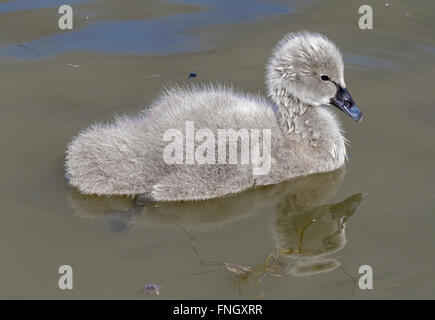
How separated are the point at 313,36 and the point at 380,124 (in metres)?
1.03

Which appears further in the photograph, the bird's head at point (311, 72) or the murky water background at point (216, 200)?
the bird's head at point (311, 72)

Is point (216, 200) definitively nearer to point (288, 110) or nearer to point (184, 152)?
point (184, 152)

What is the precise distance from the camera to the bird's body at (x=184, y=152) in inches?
208

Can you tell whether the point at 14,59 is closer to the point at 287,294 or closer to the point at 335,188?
the point at 335,188

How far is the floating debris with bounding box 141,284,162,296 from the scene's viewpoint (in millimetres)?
4535

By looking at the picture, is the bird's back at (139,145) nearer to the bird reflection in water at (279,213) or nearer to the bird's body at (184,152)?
the bird's body at (184,152)

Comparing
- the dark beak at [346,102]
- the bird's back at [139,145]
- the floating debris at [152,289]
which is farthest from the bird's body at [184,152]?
the floating debris at [152,289]

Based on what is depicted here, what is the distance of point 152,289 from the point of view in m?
4.54

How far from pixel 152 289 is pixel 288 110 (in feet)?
6.11

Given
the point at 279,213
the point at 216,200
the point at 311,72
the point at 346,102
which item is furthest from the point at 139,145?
the point at 346,102

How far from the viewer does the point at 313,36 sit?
570 cm

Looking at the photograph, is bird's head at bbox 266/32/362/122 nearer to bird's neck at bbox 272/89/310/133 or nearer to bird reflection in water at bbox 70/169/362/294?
bird's neck at bbox 272/89/310/133

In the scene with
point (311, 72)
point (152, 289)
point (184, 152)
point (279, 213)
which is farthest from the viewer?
point (311, 72)
